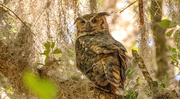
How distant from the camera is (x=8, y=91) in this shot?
1745 millimetres

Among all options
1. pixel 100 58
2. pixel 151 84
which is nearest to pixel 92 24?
pixel 100 58

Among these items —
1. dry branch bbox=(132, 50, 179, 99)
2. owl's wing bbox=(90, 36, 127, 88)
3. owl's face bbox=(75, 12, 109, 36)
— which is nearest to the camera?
dry branch bbox=(132, 50, 179, 99)

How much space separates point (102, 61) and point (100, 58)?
0.05m

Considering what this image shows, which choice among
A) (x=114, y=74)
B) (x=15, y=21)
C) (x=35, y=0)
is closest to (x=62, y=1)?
(x=35, y=0)

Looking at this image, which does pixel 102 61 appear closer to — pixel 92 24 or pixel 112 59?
pixel 112 59

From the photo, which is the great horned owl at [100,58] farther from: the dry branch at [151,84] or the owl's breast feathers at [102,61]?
the dry branch at [151,84]

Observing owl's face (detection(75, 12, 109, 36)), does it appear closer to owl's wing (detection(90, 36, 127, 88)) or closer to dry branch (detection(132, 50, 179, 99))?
owl's wing (detection(90, 36, 127, 88))

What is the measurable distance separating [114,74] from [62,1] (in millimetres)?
665

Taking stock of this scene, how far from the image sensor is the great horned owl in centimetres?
176

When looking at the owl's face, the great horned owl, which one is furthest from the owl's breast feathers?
the owl's face

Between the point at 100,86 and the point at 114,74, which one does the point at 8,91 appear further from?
the point at 114,74

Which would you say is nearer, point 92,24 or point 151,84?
point 151,84

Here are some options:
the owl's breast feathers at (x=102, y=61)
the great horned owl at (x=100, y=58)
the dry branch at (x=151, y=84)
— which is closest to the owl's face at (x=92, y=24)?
the great horned owl at (x=100, y=58)

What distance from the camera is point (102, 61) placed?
1.85 m
